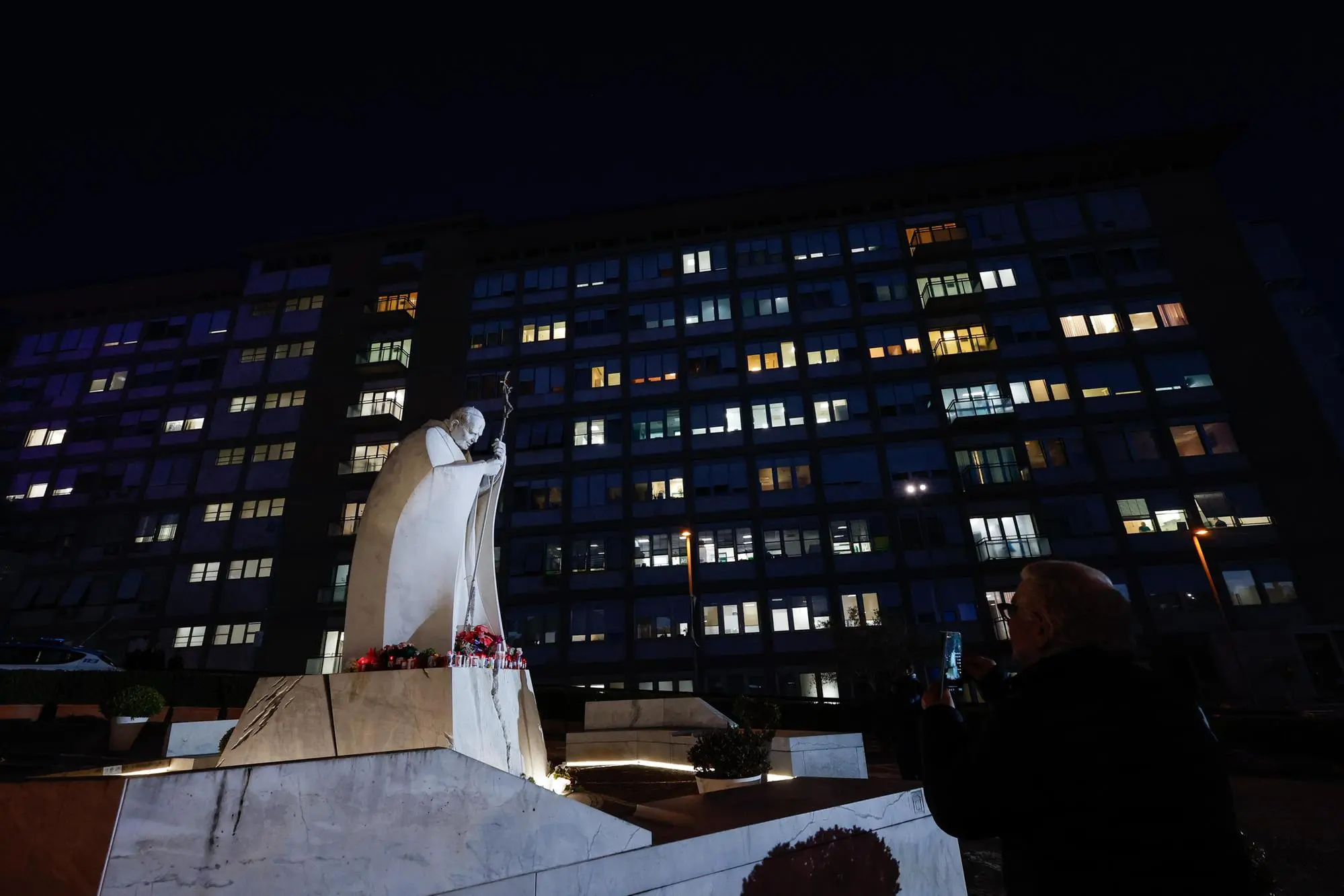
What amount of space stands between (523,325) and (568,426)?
8344 mm

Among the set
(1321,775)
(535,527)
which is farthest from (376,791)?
(535,527)

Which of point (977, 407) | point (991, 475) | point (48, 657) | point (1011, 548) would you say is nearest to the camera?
point (48, 657)

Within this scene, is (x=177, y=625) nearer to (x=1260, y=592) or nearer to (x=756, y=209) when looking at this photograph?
(x=756, y=209)

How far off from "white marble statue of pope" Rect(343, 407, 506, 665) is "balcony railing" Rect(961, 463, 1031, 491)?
101 ft

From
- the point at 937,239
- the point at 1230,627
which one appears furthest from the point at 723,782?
the point at 937,239

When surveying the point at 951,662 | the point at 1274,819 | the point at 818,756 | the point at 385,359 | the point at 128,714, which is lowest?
the point at 1274,819

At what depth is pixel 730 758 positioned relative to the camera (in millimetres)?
8703

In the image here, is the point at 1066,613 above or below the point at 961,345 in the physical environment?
below

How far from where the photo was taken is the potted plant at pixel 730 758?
28.2 feet

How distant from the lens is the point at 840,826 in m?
5.52

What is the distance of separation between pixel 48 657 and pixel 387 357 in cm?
2402

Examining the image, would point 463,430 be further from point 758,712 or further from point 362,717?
point 758,712

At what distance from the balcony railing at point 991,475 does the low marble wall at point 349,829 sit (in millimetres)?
33703

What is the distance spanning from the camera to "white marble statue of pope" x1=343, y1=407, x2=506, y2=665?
8.31m
